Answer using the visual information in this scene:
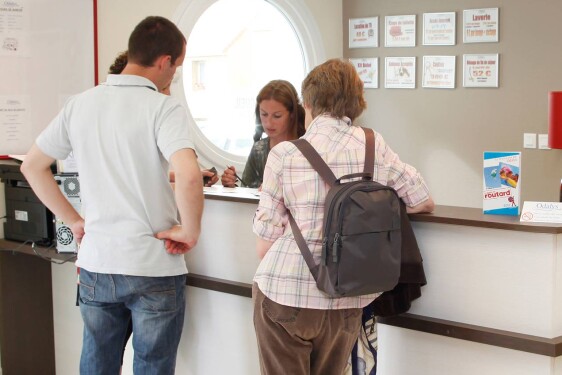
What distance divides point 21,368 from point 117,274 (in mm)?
1549

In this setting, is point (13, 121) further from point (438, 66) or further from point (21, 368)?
point (438, 66)

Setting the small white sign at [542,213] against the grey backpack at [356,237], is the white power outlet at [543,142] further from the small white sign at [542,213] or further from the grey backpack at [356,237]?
the grey backpack at [356,237]

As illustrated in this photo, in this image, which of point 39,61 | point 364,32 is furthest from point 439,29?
point 39,61

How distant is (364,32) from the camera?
5.34 meters

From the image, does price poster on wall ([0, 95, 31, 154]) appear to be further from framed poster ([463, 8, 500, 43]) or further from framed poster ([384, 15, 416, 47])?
framed poster ([463, 8, 500, 43])

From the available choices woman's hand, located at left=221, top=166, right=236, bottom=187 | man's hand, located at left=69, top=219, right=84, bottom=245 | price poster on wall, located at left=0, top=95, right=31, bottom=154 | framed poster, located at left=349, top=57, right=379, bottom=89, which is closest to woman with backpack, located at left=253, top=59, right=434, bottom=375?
man's hand, located at left=69, top=219, right=84, bottom=245

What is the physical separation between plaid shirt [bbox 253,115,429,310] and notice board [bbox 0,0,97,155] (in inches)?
75.1

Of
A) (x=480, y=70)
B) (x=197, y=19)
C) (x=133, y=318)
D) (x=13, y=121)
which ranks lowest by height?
(x=133, y=318)

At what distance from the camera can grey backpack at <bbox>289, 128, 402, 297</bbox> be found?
1.94 m

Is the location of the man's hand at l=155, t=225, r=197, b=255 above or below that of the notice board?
below

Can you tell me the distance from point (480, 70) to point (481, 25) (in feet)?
0.94

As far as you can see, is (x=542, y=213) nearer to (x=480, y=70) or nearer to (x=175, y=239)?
(x=175, y=239)

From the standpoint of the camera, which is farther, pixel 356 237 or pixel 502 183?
pixel 502 183

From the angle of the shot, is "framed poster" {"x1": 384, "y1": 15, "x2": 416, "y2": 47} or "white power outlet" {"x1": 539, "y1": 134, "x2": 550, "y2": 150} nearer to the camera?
"white power outlet" {"x1": 539, "y1": 134, "x2": 550, "y2": 150}
